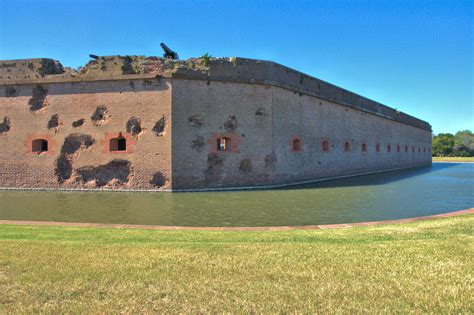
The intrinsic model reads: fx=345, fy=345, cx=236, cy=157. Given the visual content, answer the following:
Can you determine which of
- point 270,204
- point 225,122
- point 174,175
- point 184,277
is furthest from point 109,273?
point 225,122

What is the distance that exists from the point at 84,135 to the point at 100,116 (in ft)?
3.29

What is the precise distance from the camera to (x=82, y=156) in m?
13.9

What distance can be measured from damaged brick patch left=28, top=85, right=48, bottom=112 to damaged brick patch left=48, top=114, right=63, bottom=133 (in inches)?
27.4

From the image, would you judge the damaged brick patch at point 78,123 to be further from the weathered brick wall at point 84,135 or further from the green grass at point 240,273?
the green grass at point 240,273

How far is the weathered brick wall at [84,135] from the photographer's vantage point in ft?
43.8

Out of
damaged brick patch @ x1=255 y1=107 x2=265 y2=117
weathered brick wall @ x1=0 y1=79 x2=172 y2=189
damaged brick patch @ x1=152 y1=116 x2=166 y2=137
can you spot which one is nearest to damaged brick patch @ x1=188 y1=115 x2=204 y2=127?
weathered brick wall @ x1=0 y1=79 x2=172 y2=189

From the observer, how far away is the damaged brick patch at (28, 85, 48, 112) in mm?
14273

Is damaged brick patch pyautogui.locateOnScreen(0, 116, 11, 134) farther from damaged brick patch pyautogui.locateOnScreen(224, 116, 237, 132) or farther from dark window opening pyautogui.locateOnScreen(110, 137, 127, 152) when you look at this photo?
damaged brick patch pyautogui.locateOnScreen(224, 116, 237, 132)

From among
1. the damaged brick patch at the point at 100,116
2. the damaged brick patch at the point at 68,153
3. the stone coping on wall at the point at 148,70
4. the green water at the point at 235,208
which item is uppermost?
the stone coping on wall at the point at 148,70

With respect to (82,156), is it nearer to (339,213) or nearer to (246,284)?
(339,213)

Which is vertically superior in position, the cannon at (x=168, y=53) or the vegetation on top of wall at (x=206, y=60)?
the cannon at (x=168, y=53)

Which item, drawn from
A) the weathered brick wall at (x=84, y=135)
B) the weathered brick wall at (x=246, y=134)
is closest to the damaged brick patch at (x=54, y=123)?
the weathered brick wall at (x=84, y=135)

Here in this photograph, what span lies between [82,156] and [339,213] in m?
10.5

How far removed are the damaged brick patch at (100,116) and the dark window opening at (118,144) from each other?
840 mm
